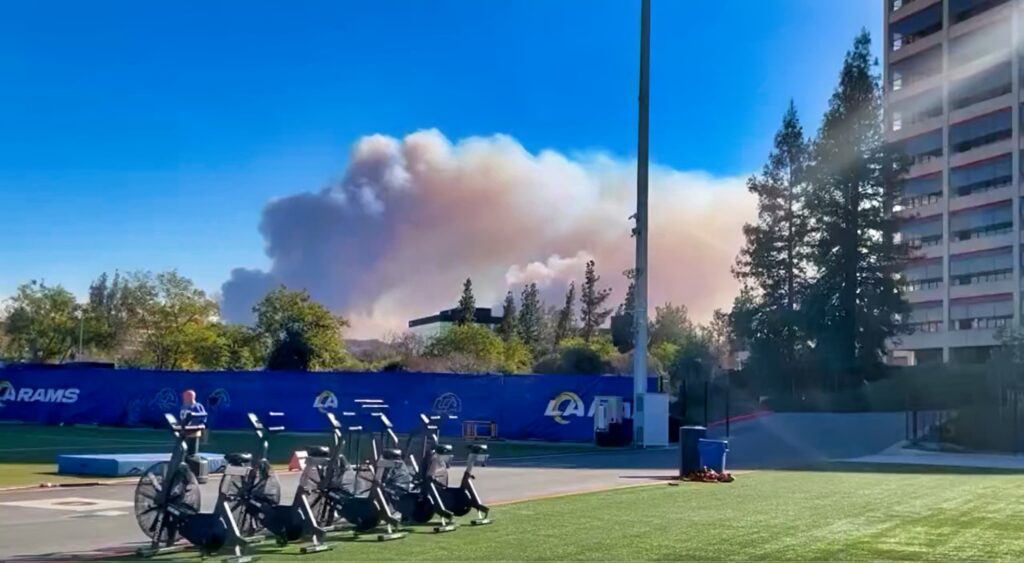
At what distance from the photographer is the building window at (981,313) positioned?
258 feet

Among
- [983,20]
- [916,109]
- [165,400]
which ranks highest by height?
[983,20]

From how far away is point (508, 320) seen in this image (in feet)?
312

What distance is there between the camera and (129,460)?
20.9 m

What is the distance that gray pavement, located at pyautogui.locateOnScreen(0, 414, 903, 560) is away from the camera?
1238 centimetres

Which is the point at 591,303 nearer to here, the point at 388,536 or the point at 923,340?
the point at 923,340

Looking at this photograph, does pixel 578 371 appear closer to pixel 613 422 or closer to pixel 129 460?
pixel 613 422

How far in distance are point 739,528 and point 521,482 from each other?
7.78 meters

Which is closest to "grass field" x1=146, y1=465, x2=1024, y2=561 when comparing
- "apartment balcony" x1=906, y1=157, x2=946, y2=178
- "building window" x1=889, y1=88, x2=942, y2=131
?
"apartment balcony" x1=906, y1=157, x2=946, y2=178

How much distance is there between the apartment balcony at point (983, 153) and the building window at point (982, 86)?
3622 mm

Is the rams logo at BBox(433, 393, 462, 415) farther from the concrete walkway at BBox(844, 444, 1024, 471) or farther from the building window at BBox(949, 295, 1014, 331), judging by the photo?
the building window at BBox(949, 295, 1014, 331)

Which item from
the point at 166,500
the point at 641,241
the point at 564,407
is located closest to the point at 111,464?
the point at 166,500

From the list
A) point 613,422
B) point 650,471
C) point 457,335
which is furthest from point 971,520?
point 457,335

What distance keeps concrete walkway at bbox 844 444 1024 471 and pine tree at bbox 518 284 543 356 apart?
5919 centimetres

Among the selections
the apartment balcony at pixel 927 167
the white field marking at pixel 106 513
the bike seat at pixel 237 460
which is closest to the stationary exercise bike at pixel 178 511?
the bike seat at pixel 237 460
